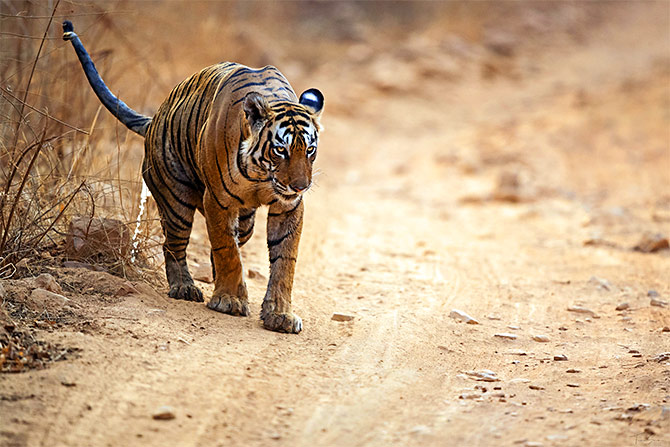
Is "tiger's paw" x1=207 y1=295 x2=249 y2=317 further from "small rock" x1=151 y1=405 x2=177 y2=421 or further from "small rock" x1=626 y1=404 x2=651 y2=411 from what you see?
"small rock" x1=626 y1=404 x2=651 y2=411

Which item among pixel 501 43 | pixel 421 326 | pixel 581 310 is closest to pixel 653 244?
pixel 581 310

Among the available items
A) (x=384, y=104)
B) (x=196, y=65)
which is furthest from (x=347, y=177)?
(x=384, y=104)

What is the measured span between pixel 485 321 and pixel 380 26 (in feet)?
54.9

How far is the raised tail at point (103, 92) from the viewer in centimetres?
502

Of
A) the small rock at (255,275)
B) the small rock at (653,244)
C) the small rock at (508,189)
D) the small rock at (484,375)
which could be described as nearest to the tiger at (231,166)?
the small rock at (255,275)

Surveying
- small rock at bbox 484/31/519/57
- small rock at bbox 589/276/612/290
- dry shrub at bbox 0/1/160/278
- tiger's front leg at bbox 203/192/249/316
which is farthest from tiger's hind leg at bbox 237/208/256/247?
small rock at bbox 484/31/519/57

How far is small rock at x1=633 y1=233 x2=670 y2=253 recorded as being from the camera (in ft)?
25.7

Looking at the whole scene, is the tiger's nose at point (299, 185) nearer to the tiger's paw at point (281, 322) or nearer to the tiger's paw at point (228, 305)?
the tiger's paw at point (281, 322)

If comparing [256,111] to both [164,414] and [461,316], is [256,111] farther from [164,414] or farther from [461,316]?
[461,316]

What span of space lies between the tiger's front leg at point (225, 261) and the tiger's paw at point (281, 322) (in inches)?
10.3

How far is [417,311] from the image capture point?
5570mm

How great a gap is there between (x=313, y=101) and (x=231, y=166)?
708 millimetres

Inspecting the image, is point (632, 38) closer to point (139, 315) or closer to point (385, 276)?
point (385, 276)

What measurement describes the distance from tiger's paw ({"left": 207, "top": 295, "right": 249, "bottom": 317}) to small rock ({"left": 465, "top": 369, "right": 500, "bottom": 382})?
4.93 ft
